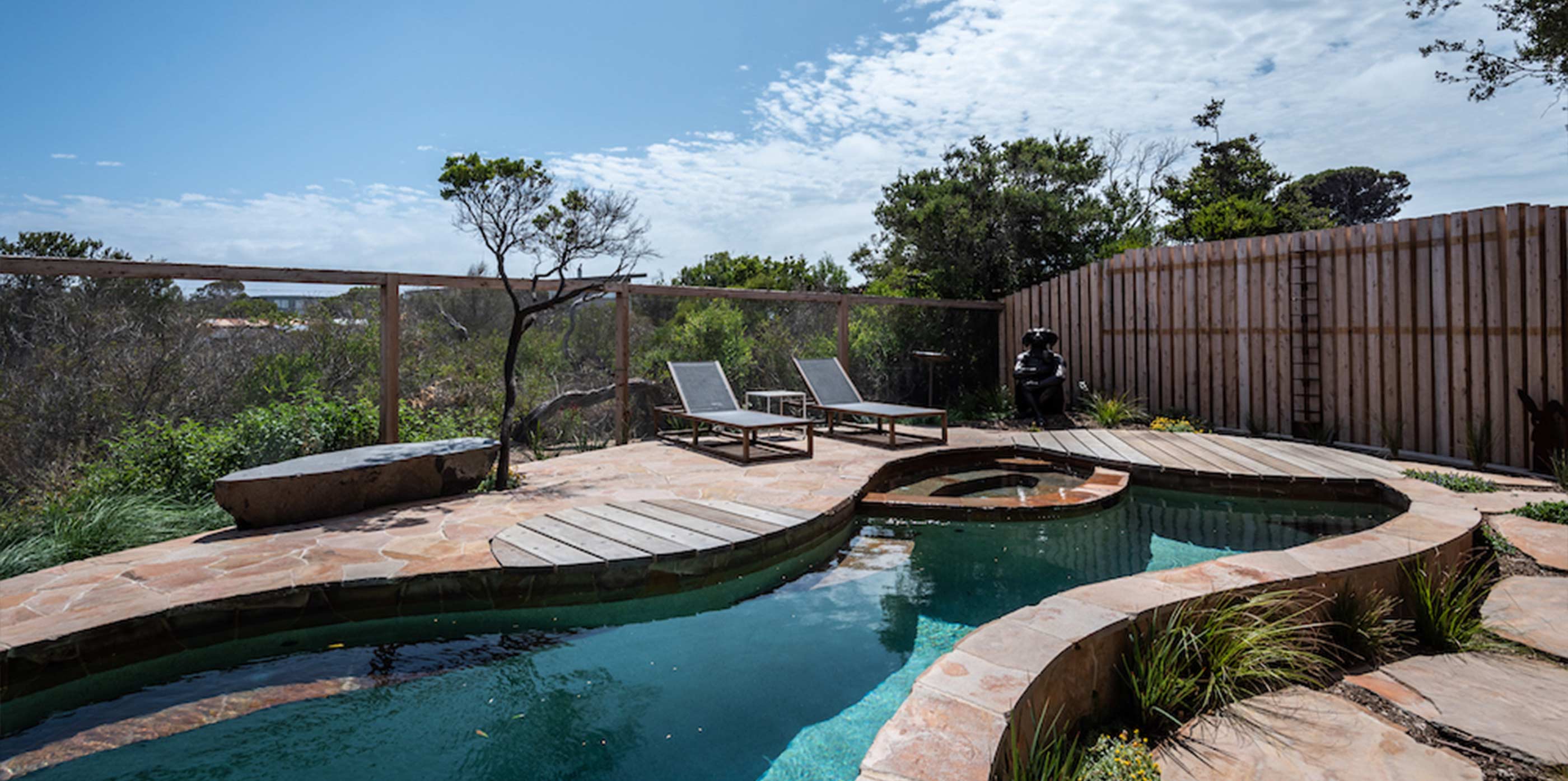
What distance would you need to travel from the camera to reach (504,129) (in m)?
7.82

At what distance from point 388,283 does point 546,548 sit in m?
3.36

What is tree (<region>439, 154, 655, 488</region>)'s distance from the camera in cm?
532

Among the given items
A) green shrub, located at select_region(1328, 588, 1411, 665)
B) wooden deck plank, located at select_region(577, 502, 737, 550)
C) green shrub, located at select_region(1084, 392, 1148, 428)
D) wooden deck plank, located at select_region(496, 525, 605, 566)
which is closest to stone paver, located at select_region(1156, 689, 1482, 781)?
green shrub, located at select_region(1328, 588, 1411, 665)

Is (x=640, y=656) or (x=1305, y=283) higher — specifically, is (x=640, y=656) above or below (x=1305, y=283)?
below

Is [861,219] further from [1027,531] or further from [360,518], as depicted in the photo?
[360,518]

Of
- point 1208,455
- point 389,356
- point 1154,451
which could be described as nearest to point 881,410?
point 1154,451

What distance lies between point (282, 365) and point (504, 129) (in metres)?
3.46

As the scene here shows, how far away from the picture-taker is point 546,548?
140 inches

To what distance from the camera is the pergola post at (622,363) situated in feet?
23.6

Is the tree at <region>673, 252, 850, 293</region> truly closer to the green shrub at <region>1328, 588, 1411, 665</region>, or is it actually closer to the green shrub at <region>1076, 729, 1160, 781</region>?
the green shrub at <region>1328, 588, 1411, 665</region>

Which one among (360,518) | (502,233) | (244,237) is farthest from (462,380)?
(244,237)

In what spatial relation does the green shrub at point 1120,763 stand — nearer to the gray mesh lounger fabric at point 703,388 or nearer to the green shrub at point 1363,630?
the green shrub at point 1363,630

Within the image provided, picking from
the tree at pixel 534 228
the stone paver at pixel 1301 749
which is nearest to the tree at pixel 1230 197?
the tree at pixel 534 228

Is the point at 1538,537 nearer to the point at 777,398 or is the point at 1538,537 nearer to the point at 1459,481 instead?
the point at 1459,481
